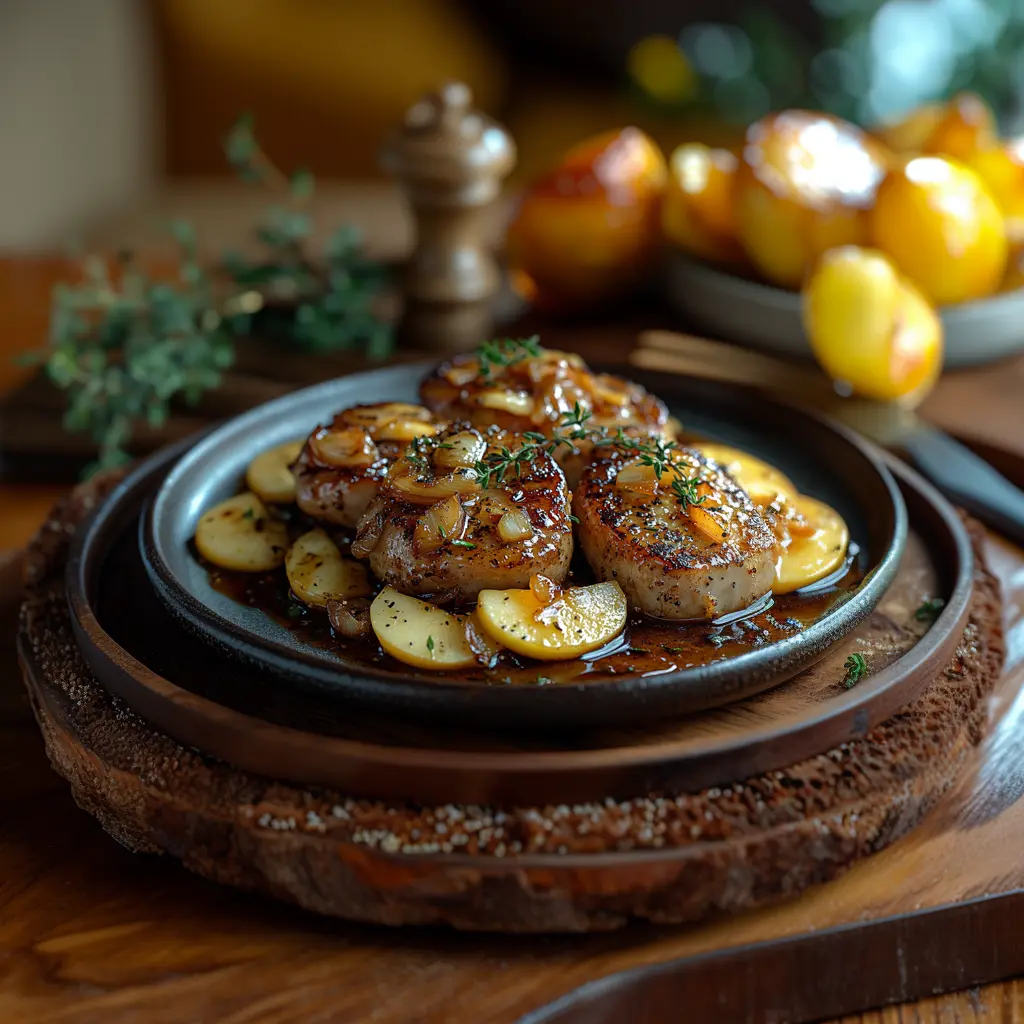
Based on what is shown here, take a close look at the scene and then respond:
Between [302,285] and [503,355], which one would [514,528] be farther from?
[302,285]

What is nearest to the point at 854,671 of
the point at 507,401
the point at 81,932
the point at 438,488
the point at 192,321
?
the point at 438,488

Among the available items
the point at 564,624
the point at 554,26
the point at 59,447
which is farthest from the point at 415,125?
the point at 554,26

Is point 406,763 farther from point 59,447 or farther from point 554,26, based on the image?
point 554,26

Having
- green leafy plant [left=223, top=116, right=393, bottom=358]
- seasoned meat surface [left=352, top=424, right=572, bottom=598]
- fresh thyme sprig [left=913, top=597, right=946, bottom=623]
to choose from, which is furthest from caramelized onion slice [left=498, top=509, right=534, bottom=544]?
green leafy plant [left=223, top=116, right=393, bottom=358]

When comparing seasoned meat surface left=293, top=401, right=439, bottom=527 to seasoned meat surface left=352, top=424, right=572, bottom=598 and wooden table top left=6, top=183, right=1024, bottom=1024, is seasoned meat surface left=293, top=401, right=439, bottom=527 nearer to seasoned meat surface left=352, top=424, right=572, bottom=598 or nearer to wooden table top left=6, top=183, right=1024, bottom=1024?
seasoned meat surface left=352, top=424, right=572, bottom=598

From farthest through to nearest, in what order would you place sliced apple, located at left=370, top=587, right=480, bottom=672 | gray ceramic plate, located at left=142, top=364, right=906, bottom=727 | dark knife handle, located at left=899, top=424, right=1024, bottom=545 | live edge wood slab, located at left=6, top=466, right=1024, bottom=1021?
dark knife handle, located at left=899, top=424, right=1024, bottom=545, sliced apple, located at left=370, top=587, right=480, bottom=672, gray ceramic plate, located at left=142, top=364, right=906, bottom=727, live edge wood slab, located at left=6, top=466, right=1024, bottom=1021

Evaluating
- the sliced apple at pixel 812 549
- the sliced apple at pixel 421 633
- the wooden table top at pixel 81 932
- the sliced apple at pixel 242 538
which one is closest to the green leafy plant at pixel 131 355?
the wooden table top at pixel 81 932

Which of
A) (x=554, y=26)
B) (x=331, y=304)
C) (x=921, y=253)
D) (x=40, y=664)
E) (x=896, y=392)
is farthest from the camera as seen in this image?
(x=554, y=26)
